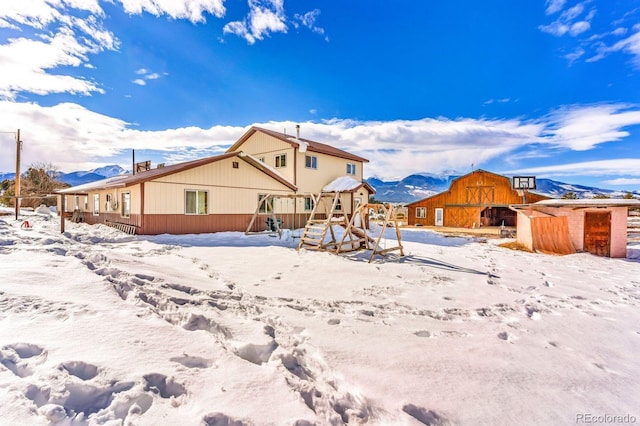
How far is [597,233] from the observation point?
532 inches

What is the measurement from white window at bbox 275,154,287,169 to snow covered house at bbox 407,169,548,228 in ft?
54.9

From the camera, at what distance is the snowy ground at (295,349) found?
2363 mm

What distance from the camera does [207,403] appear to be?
2352 millimetres

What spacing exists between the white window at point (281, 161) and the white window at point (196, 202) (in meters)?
6.87

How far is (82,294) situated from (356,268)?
6.20 meters

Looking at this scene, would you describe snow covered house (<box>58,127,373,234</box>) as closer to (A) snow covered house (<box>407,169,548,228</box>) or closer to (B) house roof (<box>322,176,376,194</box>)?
(B) house roof (<box>322,176,376,194</box>)

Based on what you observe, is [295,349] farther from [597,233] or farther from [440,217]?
[440,217]

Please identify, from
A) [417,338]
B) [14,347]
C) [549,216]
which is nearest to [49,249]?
[14,347]

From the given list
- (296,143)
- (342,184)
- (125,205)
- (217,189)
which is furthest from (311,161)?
(125,205)

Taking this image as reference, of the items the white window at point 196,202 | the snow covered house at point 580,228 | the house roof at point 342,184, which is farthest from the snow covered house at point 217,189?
the snow covered house at point 580,228

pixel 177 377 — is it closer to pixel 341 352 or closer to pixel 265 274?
pixel 341 352

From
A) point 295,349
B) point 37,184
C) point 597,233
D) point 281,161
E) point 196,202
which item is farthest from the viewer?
point 37,184

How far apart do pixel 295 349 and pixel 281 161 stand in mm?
19279

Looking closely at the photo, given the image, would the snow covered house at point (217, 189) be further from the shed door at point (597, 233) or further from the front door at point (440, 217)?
the front door at point (440, 217)
